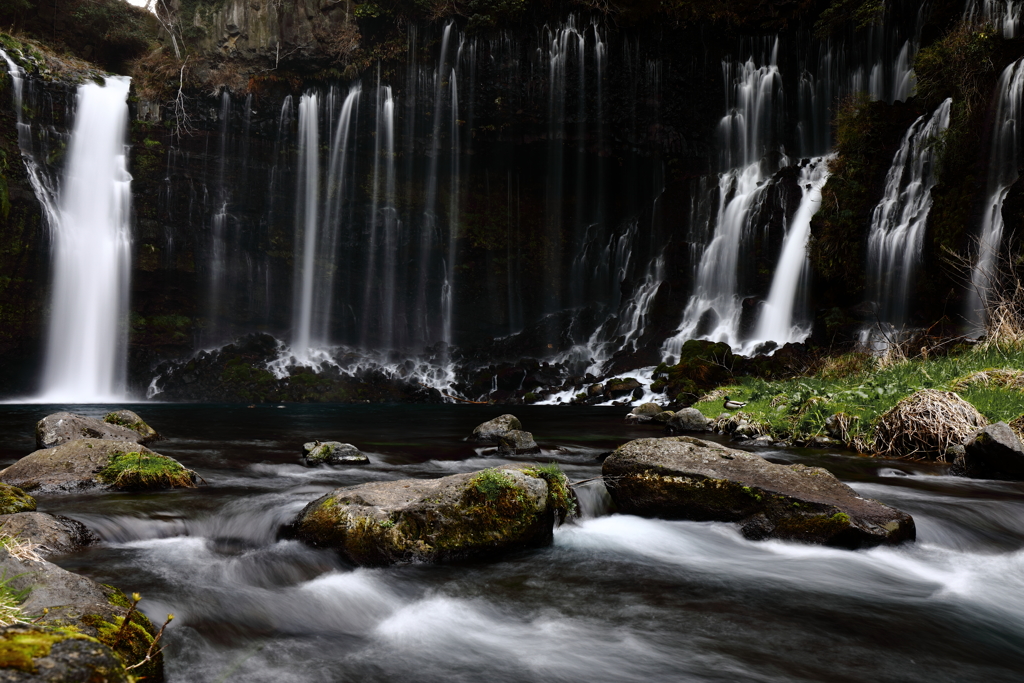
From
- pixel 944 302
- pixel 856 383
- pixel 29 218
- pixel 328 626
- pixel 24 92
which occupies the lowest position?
pixel 328 626

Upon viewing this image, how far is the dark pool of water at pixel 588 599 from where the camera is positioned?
8.50ft

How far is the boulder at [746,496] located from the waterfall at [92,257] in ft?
75.9

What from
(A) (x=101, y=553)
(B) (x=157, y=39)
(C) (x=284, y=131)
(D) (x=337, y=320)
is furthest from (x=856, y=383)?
(B) (x=157, y=39)

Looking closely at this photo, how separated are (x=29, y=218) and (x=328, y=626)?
2479 centimetres

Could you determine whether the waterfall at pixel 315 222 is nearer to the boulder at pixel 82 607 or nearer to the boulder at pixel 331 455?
the boulder at pixel 331 455

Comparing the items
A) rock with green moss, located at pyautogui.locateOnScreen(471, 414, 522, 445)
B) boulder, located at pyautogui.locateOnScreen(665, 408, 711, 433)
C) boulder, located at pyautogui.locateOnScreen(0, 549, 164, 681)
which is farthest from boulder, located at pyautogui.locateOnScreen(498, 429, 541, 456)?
boulder, located at pyautogui.locateOnScreen(0, 549, 164, 681)

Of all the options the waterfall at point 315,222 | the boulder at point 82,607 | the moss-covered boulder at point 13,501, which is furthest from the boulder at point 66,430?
the waterfall at point 315,222

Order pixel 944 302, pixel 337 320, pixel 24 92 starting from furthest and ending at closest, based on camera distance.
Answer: pixel 337 320 < pixel 24 92 < pixel 944 302

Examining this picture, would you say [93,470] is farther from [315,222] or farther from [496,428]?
[315,222]

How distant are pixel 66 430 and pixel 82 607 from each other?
5888 mm

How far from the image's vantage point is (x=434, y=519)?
3670 mm

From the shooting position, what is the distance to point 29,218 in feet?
67.7

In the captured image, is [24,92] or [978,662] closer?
[978,662]

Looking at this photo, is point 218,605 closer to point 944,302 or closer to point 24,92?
point 944,302
